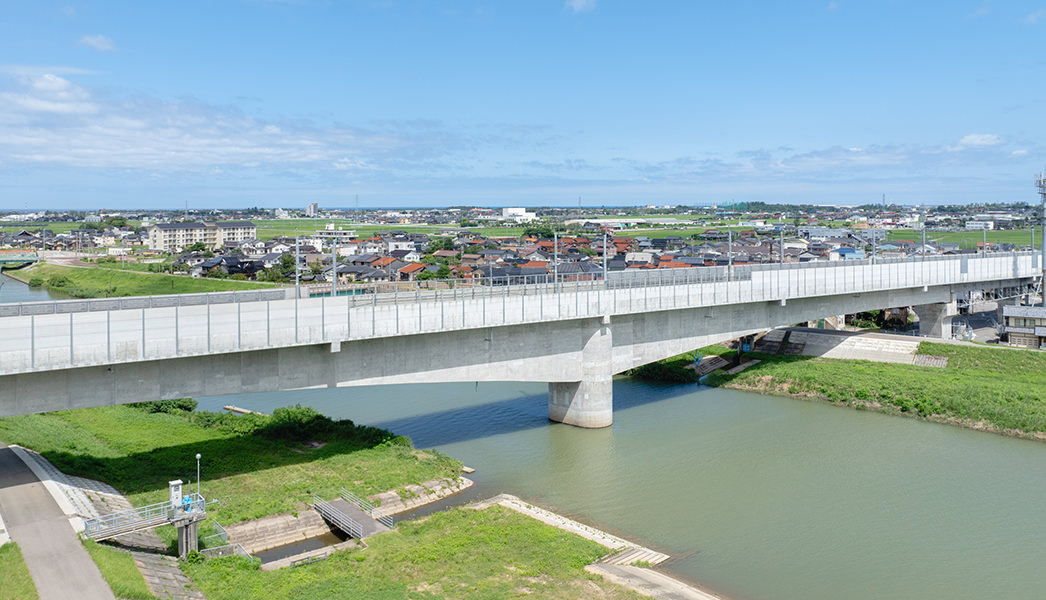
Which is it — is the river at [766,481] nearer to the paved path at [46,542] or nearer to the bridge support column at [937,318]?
the paved path at [46,542]

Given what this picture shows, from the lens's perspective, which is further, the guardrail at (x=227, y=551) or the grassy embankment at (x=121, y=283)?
the grassy embankment at (x=121, y=283)

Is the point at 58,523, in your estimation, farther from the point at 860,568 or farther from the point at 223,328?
the point at 860,568

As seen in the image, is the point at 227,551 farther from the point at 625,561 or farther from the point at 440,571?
the point at 625,561

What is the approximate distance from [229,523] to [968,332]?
1994 inches

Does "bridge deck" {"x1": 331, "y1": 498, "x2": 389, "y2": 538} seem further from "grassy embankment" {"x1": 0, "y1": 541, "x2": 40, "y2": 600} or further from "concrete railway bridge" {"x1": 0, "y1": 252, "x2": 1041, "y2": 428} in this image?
"grassy embankment" {"x1": 0, "y1": 541, "x2": 40, "y2": 600}

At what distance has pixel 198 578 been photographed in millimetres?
16922

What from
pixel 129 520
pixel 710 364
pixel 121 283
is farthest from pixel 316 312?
pixel 121 283

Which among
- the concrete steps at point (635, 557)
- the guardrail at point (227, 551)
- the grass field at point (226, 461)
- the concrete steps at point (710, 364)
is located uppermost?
the concrete steps at point (710, 364)

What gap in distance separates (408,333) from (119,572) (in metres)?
12.9

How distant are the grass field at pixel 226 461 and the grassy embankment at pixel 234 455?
33 millimetres

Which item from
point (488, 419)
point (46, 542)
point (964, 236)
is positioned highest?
point (964, 236)

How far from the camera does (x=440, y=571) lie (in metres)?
18.0

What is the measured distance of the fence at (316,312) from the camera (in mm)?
20672

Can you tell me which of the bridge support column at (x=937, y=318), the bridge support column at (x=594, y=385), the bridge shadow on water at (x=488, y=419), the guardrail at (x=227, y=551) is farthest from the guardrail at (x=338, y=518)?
the bridge support column at (x=937, y=318)
